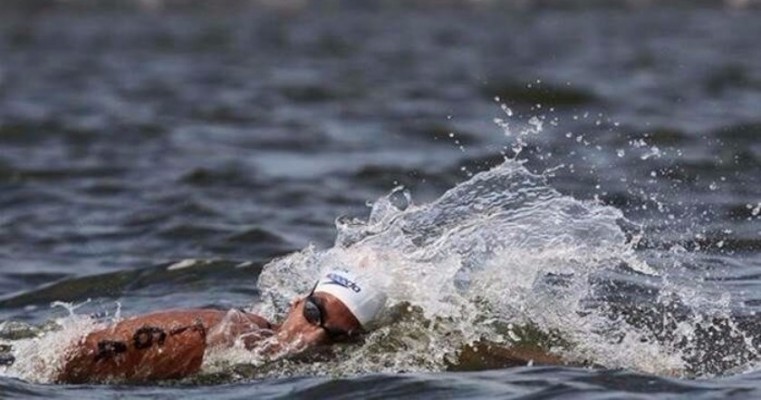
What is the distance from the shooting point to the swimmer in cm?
1008

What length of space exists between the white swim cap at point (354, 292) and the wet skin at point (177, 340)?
4 cm

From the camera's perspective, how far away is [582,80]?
32062 millimetres

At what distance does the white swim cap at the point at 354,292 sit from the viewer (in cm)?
1019

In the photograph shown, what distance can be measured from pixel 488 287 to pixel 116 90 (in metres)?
21.6

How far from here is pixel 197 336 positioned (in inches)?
400

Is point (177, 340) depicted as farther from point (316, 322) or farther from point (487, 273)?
point (487, 273)

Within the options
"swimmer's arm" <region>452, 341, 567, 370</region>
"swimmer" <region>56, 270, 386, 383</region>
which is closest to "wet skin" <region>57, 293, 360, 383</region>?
"swimmer" <region>56, 270, 386, 383</region>

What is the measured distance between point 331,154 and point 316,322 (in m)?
12.3

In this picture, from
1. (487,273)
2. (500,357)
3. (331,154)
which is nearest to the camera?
(500,357)

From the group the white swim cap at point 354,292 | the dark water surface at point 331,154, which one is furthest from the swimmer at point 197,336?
the dark water surface at point 331,154

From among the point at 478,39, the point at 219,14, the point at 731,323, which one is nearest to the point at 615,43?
the point at 478,39

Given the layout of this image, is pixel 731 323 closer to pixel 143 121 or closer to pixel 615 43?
Result: pixel 143 121

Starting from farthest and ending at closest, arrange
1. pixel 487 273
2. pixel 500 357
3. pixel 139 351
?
1. pixel 487 273
2. pixel 500 357
3. pixel 139 351

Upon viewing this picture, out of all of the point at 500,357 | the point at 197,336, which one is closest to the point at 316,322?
the point at 197,336
